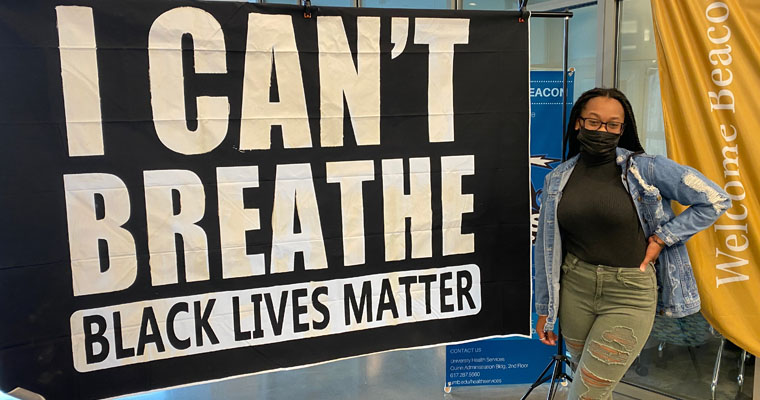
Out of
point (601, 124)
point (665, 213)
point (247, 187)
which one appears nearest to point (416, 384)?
point (247, 187)

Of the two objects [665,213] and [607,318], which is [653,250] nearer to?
[665,213]

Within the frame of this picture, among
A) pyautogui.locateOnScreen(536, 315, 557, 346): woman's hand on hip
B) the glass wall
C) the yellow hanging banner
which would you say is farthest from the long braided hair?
the glass wall

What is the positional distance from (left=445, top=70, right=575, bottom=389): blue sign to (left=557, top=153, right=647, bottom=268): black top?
983mm

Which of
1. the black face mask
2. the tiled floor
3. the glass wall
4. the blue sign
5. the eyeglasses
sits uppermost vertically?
the glass wall

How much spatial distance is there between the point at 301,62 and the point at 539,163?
1494 mm

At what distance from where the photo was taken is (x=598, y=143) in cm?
200

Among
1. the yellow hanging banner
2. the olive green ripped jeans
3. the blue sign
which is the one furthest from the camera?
the blue sign

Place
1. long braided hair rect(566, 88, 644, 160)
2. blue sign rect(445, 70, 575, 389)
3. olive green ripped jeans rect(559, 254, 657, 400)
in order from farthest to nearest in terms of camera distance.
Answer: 1. blue sign rect(445, 70, 575, 389)
2. long braided hair rect(566, 88, 644, 160)
3. olive green ripped jeans rect(559, 254, 657, 400)

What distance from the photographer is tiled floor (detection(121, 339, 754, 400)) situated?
Answer: 10.1 ft

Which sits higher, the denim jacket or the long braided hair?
the long braided hair

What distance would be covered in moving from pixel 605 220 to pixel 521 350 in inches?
57.8

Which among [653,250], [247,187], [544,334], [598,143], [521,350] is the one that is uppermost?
[598,143]

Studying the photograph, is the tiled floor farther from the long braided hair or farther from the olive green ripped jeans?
the long braided hair

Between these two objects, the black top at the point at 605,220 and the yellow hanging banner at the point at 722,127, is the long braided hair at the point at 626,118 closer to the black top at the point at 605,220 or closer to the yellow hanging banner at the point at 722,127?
the black top at the point at 605,220
